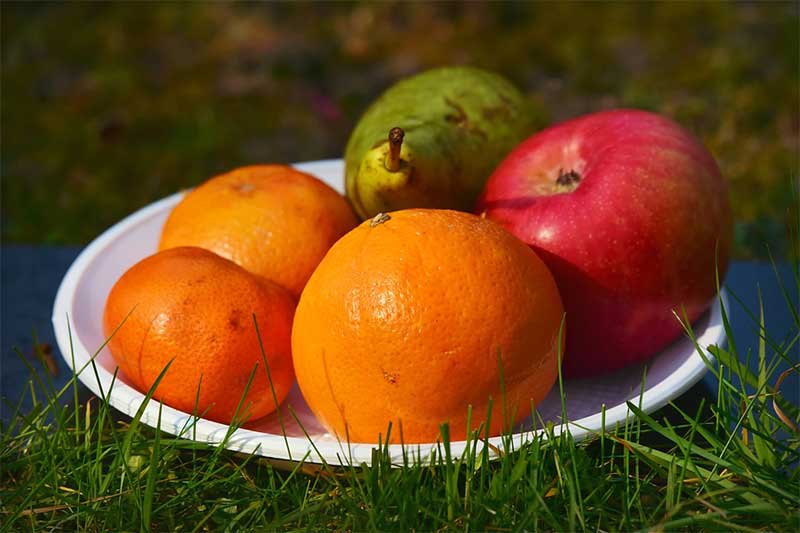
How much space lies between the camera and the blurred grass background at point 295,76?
149 inches

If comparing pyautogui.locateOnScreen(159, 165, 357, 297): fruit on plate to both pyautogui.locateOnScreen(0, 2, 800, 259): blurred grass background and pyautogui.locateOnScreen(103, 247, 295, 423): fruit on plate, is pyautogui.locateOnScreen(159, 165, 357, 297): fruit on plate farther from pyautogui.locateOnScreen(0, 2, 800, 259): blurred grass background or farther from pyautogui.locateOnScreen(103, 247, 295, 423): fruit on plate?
pyautogui.locateOnScreen(0, 2, 800, 259): blurred grass background

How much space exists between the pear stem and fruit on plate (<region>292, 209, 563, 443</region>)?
14cm

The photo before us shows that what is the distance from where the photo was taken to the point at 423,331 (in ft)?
4.15

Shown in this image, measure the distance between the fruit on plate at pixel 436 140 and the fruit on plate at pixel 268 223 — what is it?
0.25ft

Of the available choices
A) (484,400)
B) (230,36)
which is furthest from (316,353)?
(230,36)

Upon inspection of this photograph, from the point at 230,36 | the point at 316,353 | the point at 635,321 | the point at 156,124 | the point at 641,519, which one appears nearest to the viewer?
the point at 641,519

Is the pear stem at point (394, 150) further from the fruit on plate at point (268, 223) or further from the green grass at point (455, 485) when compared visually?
the green grass at point (455, 485)

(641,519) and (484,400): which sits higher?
(484,400)

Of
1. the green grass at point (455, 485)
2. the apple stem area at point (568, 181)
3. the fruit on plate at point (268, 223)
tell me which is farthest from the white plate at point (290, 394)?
the apple stem area at point (568, 181)

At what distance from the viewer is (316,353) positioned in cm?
134

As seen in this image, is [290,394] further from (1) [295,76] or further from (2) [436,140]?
(1) [295,76]

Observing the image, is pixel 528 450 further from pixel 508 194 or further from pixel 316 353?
pixel 508 194

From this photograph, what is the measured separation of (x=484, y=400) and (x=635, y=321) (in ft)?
1.38

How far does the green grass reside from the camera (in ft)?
4.03
